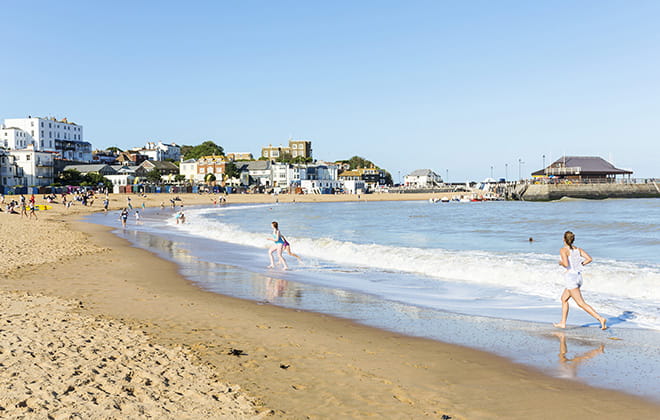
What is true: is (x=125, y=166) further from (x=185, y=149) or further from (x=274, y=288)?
(x=274, y=288)

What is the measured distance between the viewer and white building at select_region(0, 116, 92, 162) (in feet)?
360

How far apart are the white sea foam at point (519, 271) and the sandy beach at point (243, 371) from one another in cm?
445

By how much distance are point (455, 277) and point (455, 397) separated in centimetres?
935

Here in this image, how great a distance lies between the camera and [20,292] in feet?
33.3

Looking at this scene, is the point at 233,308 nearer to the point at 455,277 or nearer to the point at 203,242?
the point at 455,277

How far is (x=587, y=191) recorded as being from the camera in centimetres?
8719

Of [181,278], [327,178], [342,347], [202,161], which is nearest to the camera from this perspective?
[342,347]

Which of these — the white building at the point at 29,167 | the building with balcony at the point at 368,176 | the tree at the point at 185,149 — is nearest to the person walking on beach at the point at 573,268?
the white building at the point at 29,167

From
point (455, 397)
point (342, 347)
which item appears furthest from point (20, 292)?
point (455, 397)

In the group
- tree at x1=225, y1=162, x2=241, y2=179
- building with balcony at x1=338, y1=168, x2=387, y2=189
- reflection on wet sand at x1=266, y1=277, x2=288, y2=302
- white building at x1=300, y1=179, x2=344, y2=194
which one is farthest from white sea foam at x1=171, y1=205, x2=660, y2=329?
building with balcony at x1=338, y1=168, x2=387, y2=189

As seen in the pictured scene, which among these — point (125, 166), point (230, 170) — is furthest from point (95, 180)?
point (230, 170)

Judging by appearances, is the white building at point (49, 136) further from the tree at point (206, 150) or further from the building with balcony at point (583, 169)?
the building with balcony at point (583, 169)

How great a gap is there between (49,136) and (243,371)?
422ft

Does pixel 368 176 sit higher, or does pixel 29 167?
pixel 368 176
